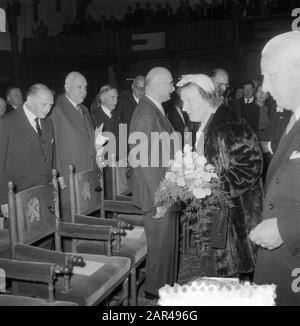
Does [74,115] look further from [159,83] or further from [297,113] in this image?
[297,113]

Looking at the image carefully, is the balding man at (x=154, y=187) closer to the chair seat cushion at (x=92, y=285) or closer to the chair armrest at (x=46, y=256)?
the chair seat cushion at (x=92, y=285)

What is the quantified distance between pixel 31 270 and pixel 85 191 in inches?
51.0

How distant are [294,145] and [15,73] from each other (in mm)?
13471

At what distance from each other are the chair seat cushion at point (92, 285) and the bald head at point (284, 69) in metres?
1.57

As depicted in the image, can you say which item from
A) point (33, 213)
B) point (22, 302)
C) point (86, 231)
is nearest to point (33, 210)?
point (33, 213)

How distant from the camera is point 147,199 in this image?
3238mm

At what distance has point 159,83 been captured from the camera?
→ 3271 mm

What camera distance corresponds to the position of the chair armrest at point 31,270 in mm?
2297

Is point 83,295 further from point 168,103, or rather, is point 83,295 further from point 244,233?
point 168,103

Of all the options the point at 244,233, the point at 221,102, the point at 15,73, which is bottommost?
the point at 244,233

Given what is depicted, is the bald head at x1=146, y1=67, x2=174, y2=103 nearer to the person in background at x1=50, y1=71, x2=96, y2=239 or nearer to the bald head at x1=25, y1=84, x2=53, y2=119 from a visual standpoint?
the bald head at x1=25, y1=84, x2=53, y2=119

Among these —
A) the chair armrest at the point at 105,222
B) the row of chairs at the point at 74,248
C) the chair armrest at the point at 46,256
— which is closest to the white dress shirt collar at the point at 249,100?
the row of chairs at the point at 74,248
